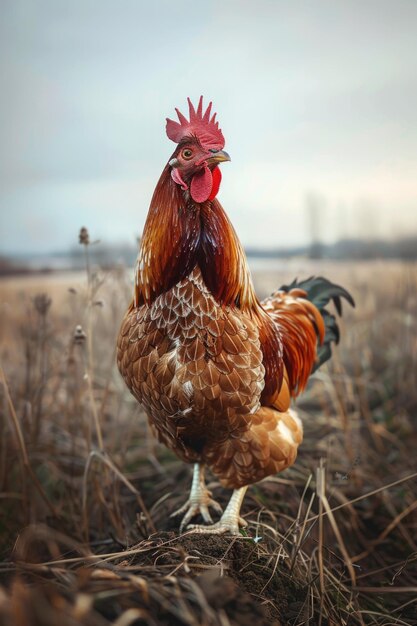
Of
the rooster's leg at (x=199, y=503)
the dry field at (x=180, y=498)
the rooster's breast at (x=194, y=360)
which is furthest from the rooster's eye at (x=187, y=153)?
the rooster's leg at (x=199, y=503)

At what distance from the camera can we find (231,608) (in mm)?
999

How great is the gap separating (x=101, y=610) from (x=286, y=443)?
1.03 m

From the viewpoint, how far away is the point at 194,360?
60.8 inches

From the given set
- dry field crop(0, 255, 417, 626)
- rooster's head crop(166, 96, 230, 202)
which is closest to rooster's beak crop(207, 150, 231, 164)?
rooster's head crop(166, 96, 230, 202)

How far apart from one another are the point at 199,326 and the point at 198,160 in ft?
1.71

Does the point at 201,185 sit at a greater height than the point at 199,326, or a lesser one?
greater

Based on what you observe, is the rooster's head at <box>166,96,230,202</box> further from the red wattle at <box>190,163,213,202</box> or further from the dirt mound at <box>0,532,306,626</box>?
the dirt mound at <box>0,532,306,626</box>

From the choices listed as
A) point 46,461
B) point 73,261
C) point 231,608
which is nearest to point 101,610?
point 231,608

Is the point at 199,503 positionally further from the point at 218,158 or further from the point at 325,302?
the point at 218,158

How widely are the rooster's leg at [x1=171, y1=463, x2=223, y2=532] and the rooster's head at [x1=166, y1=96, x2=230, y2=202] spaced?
3.78 feet

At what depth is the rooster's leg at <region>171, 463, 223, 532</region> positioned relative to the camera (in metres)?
1.97

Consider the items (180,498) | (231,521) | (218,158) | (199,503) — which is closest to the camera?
(218,158)

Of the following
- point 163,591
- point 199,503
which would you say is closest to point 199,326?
point 163,591

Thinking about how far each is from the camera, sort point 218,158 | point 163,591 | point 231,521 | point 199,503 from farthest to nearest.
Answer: point 199,503
point 231,521
point 218,158
point 163,591
